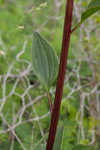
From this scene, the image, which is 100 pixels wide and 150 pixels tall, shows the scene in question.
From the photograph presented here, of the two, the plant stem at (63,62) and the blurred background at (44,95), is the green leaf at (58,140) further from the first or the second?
the blurred background at (44,95)

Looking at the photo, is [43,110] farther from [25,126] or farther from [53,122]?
[53,122]

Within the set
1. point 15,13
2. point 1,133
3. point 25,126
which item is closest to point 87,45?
point 25,126

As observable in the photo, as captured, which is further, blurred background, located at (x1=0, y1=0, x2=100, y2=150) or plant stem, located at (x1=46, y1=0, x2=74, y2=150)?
blurred background, located at (x1=0, y1=0, x2=100, y2=150)

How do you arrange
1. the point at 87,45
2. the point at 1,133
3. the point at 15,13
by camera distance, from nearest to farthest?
1. the point at 1,133
2. the point at 87,45
3. the point at 15,13

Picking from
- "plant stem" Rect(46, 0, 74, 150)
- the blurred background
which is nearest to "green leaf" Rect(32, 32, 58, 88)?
"plant stem" Rect(46, 0, 74, 150)

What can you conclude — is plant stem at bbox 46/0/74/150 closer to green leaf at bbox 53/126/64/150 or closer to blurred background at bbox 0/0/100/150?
green leaf at bbox 53/126/64/150

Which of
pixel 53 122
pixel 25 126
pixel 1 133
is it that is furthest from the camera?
pixel 25 126
